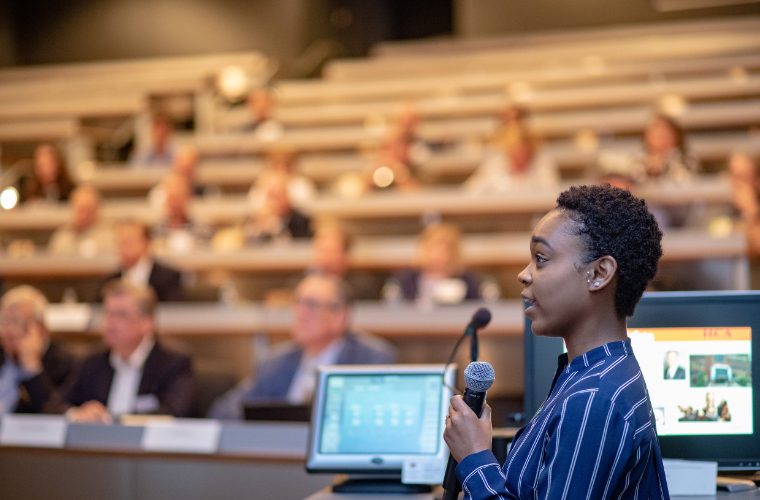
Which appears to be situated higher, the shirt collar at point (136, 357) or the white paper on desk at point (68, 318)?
the white paper on desk at point (68, 318)

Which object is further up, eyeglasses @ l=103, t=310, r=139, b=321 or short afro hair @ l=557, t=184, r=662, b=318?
eyeglasses @ l=103, t=310, r=139, b=321

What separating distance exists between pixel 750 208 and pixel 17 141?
251 inches

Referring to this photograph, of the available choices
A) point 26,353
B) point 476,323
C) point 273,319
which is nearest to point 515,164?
point 273,319

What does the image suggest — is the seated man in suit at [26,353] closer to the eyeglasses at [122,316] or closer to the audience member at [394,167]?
the eyeglasses at [122,316]

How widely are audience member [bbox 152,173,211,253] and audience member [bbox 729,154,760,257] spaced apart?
339cm

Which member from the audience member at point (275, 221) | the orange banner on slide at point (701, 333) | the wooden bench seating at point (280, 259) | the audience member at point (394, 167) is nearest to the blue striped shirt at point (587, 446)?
the orange banner on slide at point (701, 333)

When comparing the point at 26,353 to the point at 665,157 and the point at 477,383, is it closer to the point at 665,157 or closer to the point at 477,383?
the point at 477,383

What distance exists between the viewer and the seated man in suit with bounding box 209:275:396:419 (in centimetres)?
306

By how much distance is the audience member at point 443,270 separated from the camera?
4.04 meters

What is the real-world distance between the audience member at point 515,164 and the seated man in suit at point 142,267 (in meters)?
2.10

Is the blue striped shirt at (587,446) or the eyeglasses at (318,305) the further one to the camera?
the eyeglasses at (318,305)

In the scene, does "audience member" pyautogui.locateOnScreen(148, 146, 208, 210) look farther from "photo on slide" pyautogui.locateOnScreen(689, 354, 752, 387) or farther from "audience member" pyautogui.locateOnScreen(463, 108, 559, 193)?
"photo on slide" pyautogui.locateOnScreen(689, 354, 752, 387)

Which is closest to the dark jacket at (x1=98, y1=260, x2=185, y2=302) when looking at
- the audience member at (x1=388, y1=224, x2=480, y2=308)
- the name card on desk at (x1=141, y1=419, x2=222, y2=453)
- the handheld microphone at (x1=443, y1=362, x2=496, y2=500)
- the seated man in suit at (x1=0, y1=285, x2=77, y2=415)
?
the seated man in suit at (x1=0, y1=285, x2=77, y2=415)

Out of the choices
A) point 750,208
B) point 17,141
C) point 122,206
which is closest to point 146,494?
point 750,208
